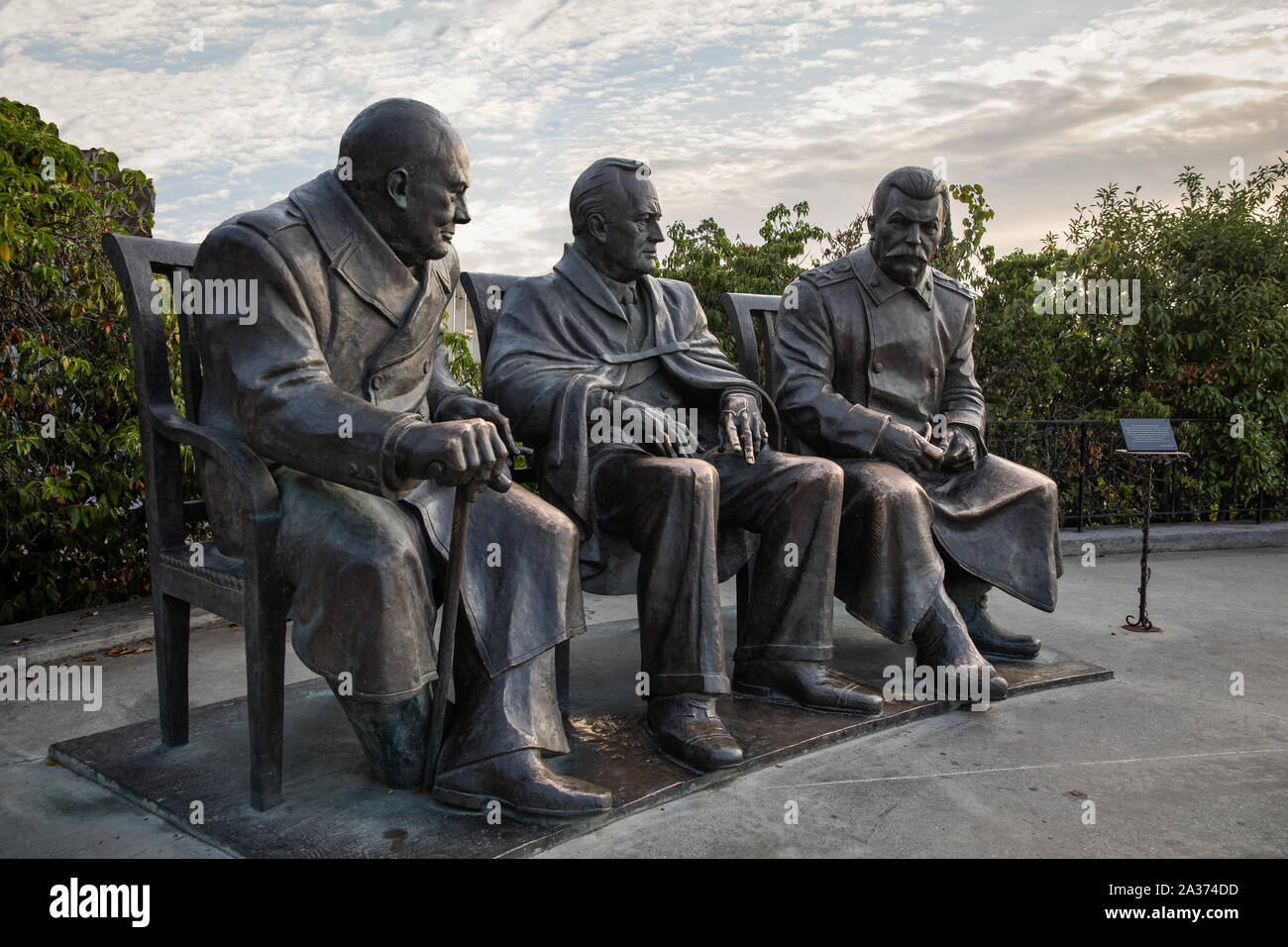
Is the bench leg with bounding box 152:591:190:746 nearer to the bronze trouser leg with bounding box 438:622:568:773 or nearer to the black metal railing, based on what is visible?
the bronze trouser leg with bounding box 438:622:568:773

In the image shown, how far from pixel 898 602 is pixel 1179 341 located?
17.0 feet

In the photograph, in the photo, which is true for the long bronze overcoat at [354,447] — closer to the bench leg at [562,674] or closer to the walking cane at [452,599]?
the walking cane at [452,599]

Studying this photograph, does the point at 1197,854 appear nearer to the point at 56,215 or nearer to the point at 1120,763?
the point at 1120,763

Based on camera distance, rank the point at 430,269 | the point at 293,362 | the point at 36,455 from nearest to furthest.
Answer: the point at 293,362 → the point at 430,269 → the point at 36,455

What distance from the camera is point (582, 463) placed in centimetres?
306

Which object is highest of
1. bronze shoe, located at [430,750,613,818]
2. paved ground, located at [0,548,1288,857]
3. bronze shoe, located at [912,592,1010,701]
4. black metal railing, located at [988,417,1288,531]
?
black metal railing, located at [988,417,1288,531]

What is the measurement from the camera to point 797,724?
3129mm

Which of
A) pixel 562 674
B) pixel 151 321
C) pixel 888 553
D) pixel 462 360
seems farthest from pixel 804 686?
pixel 462 360

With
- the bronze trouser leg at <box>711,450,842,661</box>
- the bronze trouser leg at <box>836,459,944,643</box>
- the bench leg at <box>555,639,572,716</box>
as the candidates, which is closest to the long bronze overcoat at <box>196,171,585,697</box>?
the bench leg at <box>555,639,572,716</box>

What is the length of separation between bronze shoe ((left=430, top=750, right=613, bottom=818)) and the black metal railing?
5.26 metres

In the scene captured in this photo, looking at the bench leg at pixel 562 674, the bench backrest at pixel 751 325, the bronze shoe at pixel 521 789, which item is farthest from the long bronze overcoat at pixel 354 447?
the bench backrest at pixel 751 325

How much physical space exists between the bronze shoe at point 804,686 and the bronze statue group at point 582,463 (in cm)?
1

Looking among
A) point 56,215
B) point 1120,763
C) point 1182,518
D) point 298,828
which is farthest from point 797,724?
point 1182,518

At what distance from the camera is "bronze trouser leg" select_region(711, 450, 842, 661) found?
330 centimetres
